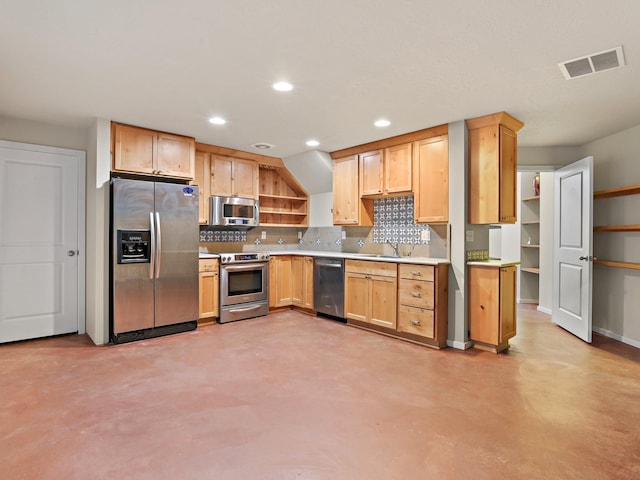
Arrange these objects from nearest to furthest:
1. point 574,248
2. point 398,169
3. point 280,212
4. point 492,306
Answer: point 492,306 → point 574,248 → point 398,169 → point 280,212

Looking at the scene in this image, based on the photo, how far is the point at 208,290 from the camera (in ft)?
15.6

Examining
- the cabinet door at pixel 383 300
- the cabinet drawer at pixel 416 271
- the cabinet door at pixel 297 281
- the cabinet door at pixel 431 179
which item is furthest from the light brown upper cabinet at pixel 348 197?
the cabinet drawer at pixel 416 271

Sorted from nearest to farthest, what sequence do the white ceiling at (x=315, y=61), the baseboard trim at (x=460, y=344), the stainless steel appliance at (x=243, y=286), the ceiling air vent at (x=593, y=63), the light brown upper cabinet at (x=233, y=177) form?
the white ceiling at (x=315, y=61), the ceiling air vent at (x=593, y=63), the baseboard trim at (x=460, y=344), the stainless steel appliance at (x=243, y=286), the light brown upper cabinet at (x=233, y=177)

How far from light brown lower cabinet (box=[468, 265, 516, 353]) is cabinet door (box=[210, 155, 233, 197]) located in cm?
346

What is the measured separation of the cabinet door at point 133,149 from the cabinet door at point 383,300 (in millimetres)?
2996

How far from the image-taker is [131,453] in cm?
198

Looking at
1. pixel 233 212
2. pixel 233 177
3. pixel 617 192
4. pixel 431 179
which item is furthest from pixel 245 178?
pixel 617 192

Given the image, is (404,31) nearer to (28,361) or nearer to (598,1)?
(598,1)

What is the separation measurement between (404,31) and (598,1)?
39.2 inches

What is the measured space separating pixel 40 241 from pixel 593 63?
548 cm

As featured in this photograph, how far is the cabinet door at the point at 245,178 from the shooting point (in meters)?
5.38

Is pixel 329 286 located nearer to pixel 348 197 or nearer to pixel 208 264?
pixel 348 197

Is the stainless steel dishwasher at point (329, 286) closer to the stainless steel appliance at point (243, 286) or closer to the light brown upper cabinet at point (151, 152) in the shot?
the stainless steel appliance at point (243, 286)

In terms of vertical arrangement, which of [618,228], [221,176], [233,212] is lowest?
[618,228]
